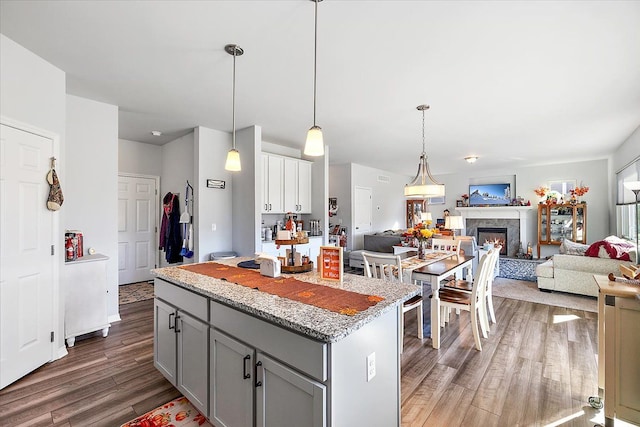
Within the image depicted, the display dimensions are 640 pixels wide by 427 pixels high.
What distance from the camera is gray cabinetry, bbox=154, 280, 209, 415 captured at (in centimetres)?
182

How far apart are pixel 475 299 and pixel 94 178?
4507 millimetres

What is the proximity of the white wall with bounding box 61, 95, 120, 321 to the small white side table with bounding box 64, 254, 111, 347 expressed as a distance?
352mm

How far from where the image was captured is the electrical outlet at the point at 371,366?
1.39 m

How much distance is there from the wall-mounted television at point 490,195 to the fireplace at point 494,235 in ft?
2.57

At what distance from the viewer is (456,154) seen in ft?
21.5

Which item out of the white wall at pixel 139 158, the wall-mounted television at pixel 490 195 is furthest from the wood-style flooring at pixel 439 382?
the wall-mounted television at pixel 490 195

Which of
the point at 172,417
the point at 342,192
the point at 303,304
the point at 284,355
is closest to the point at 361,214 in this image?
the point at 342,192

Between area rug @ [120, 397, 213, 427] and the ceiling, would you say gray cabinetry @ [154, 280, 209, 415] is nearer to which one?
area rug @ [120, 397, 213, 427]

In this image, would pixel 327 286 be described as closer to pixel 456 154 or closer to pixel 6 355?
pixel 6 355

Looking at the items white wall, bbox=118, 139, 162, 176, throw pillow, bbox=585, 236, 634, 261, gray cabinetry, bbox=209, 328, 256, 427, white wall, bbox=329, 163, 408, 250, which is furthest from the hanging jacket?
throw pillow, bbox=585, 236, 634, 261

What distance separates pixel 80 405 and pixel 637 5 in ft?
15.2

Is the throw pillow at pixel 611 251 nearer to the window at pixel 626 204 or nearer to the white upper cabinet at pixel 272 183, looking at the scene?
the window at pixel 626 204

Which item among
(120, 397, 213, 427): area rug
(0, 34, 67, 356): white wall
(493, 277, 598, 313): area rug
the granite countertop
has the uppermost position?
(0, 34, 67, 356): white wall

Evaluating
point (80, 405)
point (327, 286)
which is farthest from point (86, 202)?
point (327, 286)
